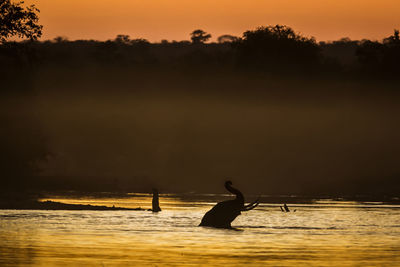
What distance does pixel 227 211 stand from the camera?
57344 millimetres

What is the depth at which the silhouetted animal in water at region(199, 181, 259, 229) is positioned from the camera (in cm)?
5647

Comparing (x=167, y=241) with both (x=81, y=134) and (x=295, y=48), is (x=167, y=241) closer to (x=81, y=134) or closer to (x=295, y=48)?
(x=81, y=134)

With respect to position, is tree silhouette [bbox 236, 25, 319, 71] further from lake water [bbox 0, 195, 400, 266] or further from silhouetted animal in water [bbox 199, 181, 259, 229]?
silhouetted animal in water [bbox 199, 181, 259, 229]

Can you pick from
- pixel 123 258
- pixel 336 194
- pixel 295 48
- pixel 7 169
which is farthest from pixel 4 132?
pixel 295 48

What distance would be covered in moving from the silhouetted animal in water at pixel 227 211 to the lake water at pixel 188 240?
706 millimetres

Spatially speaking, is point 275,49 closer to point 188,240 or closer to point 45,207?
point 45,207

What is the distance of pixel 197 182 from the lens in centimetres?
15688

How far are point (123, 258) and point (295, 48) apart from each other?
145 meters

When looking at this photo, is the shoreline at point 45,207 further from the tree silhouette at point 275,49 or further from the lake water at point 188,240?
the tree silhouette at point 275,49

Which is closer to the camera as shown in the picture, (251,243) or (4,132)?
(251,243)

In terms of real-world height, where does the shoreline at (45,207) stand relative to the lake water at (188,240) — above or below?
above

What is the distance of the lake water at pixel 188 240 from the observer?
41.9 metres

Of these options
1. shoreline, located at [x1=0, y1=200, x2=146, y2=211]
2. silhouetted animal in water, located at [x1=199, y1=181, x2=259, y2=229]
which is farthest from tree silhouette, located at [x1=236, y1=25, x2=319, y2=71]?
silhouetted animal in water, located at [x1=199, y1=181, x2=259, y2=229]

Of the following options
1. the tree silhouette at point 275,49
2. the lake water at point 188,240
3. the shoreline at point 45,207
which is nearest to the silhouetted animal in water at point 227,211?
the lake water at point 188,240
